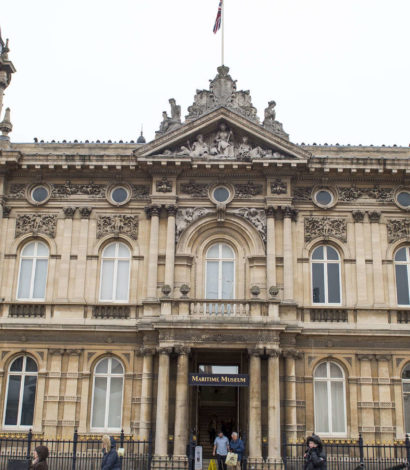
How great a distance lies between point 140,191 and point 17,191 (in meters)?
5.46

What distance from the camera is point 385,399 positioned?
2509cm

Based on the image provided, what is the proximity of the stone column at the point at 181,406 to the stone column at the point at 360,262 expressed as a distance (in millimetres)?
7703

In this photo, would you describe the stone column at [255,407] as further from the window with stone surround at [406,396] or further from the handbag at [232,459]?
the window with stone surround at [406,396]

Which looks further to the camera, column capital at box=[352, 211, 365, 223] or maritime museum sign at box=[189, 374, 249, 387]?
column capital at box=[352, 211, 365, 223]

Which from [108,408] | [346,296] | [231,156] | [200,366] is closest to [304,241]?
[346,296]

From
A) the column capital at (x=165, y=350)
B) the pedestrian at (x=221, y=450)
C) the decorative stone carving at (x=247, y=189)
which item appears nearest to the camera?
the pedestrian at (x=221, y=450)

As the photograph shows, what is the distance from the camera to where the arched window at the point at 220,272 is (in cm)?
2691

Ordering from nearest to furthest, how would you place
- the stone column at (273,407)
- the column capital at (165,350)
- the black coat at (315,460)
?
the black coat at (315,460) < the stone column at (273,407) < the column capital at (165,350)

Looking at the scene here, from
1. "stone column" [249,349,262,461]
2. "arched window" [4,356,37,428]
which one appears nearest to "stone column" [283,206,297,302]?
"stone column" [249,349,262,461]

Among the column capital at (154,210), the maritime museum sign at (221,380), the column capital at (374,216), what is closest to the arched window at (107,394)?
the maritime museum sign at (221,380)

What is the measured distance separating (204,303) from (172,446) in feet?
18.3

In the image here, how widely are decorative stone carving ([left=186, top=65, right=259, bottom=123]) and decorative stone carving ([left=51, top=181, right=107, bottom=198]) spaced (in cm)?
504

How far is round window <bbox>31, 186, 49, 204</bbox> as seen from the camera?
28.0 m

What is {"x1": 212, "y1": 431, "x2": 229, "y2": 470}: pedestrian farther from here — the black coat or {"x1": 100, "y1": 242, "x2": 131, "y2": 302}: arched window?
the black coat
